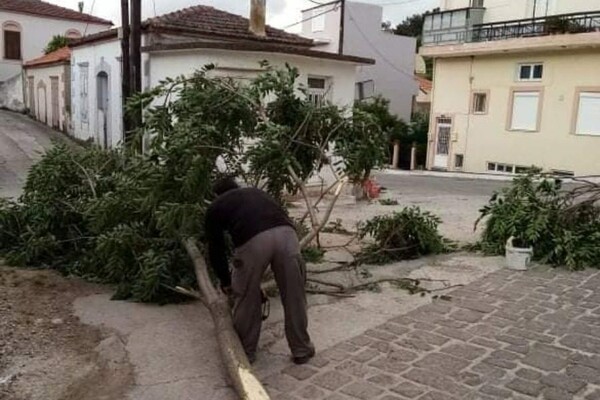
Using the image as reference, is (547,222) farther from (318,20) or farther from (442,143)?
(318,20)

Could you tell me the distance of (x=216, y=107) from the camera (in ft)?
19.4

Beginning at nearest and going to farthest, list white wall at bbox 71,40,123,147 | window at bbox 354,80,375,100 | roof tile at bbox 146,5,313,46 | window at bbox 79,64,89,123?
roof tile at bbox 146,5,313,46, white wall at bbox 71,40,123,147, window at bbox 79,64,89,123, window at bbox 354,80,375,100

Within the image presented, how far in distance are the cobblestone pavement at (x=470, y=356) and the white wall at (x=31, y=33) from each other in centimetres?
3796

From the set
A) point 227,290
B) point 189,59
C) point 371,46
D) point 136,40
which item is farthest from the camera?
point 371,46

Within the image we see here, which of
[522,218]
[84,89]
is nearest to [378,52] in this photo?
[84,89]

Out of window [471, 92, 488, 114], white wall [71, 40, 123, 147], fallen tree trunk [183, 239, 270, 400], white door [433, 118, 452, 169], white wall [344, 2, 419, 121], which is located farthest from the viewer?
white wall [344, 2, 419, 121]

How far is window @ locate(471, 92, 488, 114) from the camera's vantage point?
997 inches

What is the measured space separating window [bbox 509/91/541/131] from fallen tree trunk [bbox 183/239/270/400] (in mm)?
20350

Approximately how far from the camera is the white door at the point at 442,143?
2709 cm

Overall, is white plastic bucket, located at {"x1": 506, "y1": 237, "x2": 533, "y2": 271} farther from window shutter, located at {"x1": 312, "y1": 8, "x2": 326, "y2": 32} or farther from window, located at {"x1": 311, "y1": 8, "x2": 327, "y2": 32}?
window shutter, located at {"x1": 312, "y1": 8, "x2": 326, "y2": 32}

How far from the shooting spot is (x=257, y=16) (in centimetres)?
1656

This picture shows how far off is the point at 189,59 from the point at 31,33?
1223 inches

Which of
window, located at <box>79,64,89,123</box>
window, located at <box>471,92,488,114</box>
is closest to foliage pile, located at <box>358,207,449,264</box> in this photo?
window, located at <box>79,64,89,123</box>

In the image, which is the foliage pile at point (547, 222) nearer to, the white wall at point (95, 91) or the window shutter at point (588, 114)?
the white wall at point (95, 91)
